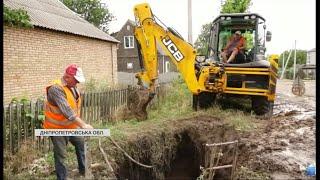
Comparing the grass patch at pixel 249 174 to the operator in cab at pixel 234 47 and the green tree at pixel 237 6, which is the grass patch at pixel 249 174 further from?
the green tree at pixel 237 6

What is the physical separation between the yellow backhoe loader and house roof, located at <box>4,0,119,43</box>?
6.01m

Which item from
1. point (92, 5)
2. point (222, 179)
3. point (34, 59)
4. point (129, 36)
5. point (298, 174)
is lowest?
point (222, 179)

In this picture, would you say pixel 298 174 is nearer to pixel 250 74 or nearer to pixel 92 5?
pixel 250 74

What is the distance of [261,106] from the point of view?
9.98m

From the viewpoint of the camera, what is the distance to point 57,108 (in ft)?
17.1

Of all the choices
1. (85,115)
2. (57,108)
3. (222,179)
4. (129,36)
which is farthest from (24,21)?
(129,36)

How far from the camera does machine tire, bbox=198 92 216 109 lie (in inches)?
416

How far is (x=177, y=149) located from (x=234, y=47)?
135 inches

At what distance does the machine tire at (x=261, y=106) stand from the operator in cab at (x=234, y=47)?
49.7 inches

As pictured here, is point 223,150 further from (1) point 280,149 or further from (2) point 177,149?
(2) point 177,149

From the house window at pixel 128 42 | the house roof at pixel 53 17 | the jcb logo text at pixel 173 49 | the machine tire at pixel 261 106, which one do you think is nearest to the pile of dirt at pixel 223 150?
the machine tire at pixel 261 106

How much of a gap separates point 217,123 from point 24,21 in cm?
553

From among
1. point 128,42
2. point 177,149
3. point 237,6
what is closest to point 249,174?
point 177,149

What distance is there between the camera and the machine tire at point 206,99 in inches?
416
